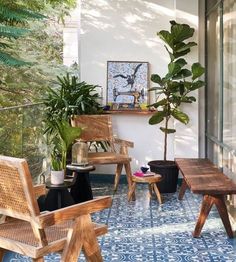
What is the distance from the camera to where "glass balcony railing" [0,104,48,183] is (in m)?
3.73

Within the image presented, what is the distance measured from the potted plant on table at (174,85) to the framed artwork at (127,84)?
0.47 metres

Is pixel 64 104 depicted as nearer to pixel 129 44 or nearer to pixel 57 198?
pixel 129 44

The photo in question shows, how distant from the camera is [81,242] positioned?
2275 millimetres

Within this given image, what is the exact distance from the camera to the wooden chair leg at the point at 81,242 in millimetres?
2218

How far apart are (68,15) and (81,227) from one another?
228 inches

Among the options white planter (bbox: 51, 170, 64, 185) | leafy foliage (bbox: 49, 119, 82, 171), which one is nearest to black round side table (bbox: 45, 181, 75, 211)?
white planter (bbox: 51, 170, 64, 185)

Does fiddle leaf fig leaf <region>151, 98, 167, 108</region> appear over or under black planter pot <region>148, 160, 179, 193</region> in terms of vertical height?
over

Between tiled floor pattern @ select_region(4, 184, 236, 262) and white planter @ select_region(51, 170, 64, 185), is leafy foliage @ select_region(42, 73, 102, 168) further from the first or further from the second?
white planter @ select_region(51, 170, 64, 185)

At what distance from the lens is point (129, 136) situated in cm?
574

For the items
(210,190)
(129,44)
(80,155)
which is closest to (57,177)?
(80,155)

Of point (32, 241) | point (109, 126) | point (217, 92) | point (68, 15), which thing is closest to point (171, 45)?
point (217, 92)

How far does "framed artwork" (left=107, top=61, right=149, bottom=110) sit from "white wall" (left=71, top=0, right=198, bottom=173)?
85 millimetres

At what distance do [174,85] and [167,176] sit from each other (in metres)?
1.11

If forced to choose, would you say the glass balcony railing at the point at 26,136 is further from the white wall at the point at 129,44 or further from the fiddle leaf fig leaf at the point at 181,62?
the fiddle leaf fig leaf at the point at 181,62
